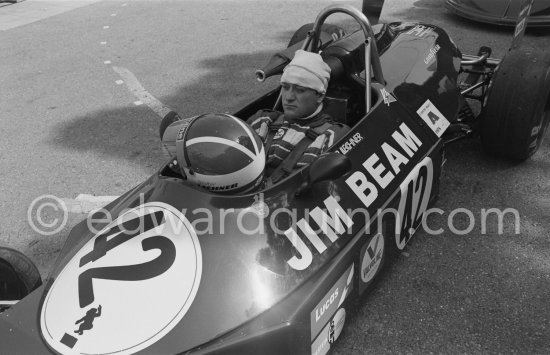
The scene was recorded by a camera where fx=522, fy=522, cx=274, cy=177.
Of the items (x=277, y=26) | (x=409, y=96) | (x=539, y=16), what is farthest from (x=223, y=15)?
(x=409, y=96)

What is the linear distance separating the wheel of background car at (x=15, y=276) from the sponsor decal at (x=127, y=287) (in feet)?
1.27

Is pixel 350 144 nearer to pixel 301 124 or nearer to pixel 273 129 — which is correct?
pixel 301 124

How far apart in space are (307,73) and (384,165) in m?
0.67

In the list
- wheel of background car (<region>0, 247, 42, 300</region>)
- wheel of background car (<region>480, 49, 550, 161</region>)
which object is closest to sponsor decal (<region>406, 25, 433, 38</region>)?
wheel of background car (<region>480, 49, 550, 161</region>)

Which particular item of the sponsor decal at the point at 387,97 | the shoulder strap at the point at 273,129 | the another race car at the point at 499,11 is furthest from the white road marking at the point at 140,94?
the another race car at the point at 499,11

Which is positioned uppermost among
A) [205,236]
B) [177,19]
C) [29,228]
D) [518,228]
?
[205,236]

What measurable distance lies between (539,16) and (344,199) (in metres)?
5.59

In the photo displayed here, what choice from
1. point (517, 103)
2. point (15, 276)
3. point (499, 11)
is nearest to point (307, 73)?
point (517, 103)

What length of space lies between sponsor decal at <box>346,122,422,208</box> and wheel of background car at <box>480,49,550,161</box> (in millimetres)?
972

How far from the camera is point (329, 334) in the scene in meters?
2.37

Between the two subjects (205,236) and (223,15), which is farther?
(223,15)

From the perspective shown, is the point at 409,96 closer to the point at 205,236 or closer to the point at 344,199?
the point at 344,199

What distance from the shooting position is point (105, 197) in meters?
4.06

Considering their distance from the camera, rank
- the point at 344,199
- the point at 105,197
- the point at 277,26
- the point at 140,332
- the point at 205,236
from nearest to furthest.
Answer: the point at 140,332 → the point at 205,236 → the point at 344,199 → the point at 105,197 → the point at 277,26
